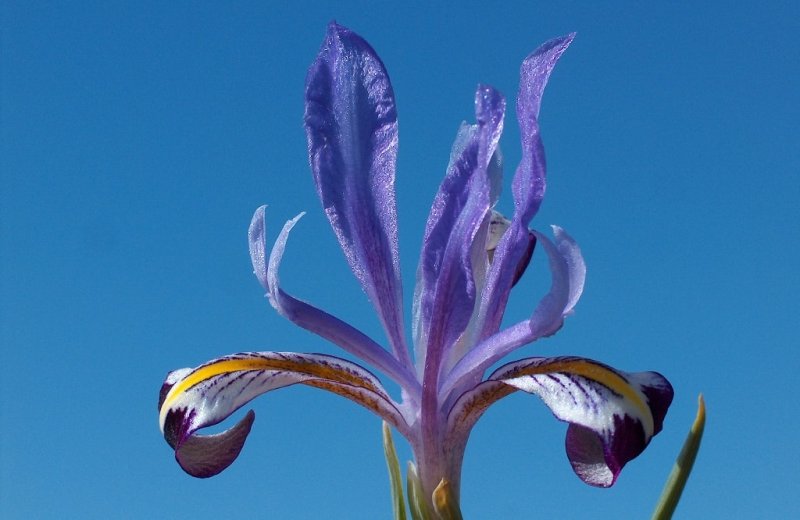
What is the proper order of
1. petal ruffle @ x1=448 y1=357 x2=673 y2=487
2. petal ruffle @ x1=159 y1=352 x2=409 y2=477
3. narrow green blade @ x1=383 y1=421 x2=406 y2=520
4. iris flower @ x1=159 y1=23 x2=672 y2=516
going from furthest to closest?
narrow green blade @ x1=383 y1=421 x2=406 y2=520 < petal ruffle @ x1=159 y1=352 x2=409 y2=477 < iris flower @ x1=159 y1=23 x2=672 y2=516 < petal ruffle @ x1=448 y1=357 x2=673 y2=487

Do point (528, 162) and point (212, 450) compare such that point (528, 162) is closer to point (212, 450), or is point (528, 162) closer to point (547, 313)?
point (547, 313)

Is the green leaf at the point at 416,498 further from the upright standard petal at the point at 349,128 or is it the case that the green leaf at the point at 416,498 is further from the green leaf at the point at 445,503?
the upright standard petal at the point at 349,128

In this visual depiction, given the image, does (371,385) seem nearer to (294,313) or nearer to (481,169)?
(294,313)

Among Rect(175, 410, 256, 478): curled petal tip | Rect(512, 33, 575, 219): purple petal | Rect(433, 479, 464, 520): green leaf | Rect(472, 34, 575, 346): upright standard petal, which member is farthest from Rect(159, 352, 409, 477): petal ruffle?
Rect(512, 33, 575, 219): purple petal

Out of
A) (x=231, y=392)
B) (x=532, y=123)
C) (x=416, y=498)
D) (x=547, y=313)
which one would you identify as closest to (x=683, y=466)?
(x=547, y=313)

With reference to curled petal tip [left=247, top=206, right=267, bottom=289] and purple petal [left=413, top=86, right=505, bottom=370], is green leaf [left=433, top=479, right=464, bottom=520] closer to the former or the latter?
purple petal [left=413, top=86, right=505, bottom=370]

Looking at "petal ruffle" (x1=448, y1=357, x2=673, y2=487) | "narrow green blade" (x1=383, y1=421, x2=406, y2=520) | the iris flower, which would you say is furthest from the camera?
"narrow green blade" (x1=383, y1=421, x2=406, y2=520)

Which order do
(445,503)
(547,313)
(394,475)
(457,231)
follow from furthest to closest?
(394,475) < (457,231) < (445,503) < (547,313)
